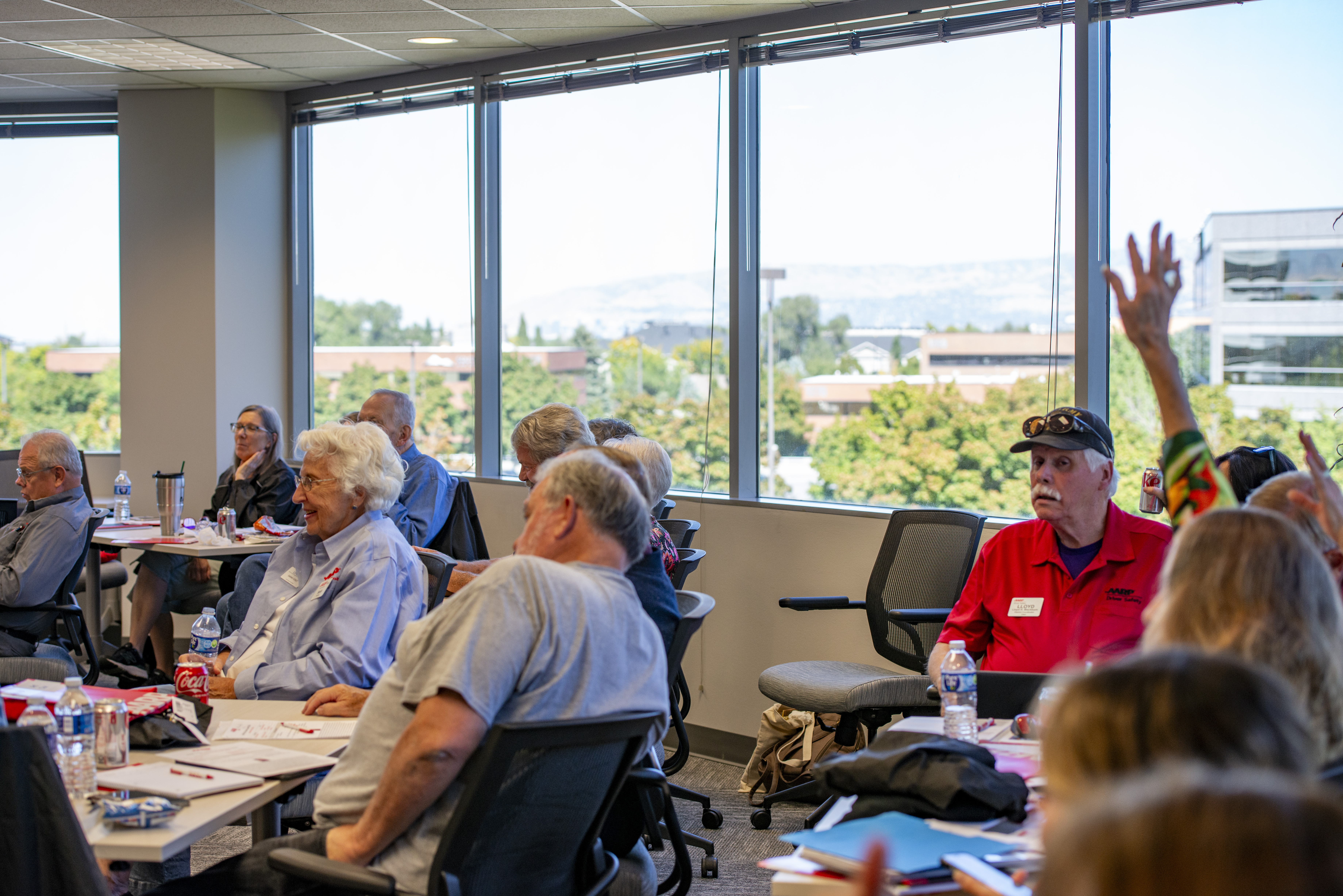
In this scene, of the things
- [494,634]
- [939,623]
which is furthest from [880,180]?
[494,634]

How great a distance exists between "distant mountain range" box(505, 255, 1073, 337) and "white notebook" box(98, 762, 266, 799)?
3.49 metres

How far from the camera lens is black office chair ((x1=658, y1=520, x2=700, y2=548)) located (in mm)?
4340

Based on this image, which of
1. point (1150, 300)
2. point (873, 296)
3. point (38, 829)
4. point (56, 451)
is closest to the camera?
point (38, 829)

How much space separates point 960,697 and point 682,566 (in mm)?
1420

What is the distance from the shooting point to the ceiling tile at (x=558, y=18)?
Answer: 505 cm

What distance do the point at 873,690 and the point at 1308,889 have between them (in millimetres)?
3309

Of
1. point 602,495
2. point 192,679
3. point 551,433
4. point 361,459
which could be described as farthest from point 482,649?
point 551,433

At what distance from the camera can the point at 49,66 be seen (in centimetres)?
625

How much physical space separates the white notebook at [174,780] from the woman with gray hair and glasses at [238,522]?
146 inches

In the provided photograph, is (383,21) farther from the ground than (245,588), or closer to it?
farther from the ground

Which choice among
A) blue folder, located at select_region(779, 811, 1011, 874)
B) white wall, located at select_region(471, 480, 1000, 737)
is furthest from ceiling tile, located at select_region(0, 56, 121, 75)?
blue folder, located at select_region(779, 811, 1011, 874)

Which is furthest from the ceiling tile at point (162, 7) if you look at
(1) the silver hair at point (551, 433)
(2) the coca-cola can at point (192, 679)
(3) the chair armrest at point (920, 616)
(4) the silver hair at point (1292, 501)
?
(4) the silver hair at point (1292, 501)

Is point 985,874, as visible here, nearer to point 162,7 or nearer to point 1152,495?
point 1152,495

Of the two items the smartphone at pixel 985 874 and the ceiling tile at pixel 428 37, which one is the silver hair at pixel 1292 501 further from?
the ceiling tile at pixel 428 37
